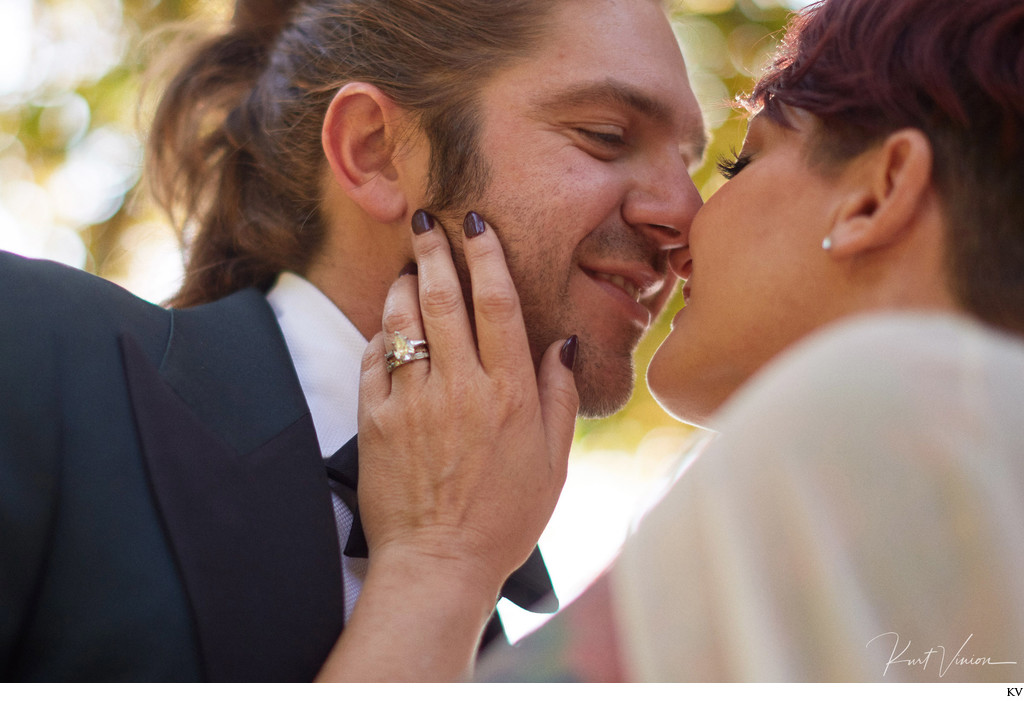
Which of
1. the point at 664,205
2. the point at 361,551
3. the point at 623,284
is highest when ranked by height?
the point at 664,205

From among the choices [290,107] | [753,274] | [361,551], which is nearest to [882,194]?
[753,274]

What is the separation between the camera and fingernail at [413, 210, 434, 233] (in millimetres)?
2711

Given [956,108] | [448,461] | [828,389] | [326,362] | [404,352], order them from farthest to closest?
1. [326,362]
2. [404,352]
3. [448,461]
4. [956,108]
5. [828,389]

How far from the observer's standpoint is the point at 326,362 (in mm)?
2578

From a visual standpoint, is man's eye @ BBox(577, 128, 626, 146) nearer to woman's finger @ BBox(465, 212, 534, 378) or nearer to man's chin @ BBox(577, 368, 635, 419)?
woman's finger @ BBox(465, 212, 534, 378)

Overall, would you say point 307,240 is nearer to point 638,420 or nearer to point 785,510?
point 785,510

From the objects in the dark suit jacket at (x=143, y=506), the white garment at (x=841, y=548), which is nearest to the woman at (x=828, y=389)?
the white garment at (x=841, y=548)

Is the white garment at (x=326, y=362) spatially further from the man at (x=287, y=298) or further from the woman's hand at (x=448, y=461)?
the woman's hand at (x=448, y=461)

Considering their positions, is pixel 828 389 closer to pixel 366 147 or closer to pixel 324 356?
pixel 324 356

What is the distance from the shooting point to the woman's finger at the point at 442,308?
7.89 feet

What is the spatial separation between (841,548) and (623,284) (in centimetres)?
174

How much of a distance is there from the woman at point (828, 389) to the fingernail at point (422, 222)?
0.09ft

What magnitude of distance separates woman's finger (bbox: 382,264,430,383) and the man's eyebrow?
744mm
